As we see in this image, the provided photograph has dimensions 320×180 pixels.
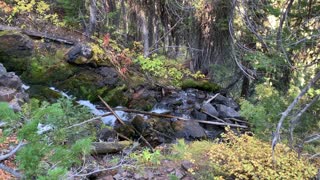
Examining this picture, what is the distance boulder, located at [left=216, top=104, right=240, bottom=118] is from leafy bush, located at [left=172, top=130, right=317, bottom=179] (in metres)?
3.57

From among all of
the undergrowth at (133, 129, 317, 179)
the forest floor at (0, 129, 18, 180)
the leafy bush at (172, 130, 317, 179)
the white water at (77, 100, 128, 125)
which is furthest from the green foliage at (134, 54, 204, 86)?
the forest floor at (0, 129, 18, 180)

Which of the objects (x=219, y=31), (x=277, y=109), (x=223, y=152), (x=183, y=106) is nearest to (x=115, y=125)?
(x=183, y=106)

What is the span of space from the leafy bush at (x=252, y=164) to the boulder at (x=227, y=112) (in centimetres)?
357

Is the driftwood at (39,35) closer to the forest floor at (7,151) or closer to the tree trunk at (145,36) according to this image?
the tree trunk at (145,36)

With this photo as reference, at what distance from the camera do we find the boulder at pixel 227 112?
8391mm

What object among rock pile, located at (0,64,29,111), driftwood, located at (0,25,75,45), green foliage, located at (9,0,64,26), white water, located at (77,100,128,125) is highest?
green foliage, located at (9,0,64,26)

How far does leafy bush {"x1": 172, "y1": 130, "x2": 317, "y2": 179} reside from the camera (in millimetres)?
3936

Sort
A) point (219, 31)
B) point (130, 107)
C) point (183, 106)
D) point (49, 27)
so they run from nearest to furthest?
point (130, 107), point (183, 106), point (219, 31), point (49, 27)

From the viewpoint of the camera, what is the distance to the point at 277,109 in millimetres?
4547

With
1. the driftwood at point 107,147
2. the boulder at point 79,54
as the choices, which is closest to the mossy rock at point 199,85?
the boulder at point 79,54

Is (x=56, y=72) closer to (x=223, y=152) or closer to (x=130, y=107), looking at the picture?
(x=130, y=107)

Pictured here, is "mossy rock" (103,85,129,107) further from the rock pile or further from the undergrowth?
the undergrowth

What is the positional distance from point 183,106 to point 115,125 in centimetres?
230

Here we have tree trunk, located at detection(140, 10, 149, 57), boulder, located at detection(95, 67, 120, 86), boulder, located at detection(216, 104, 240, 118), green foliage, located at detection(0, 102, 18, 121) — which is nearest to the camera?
green foliage, located at detection(0, 102, 18, 121)
